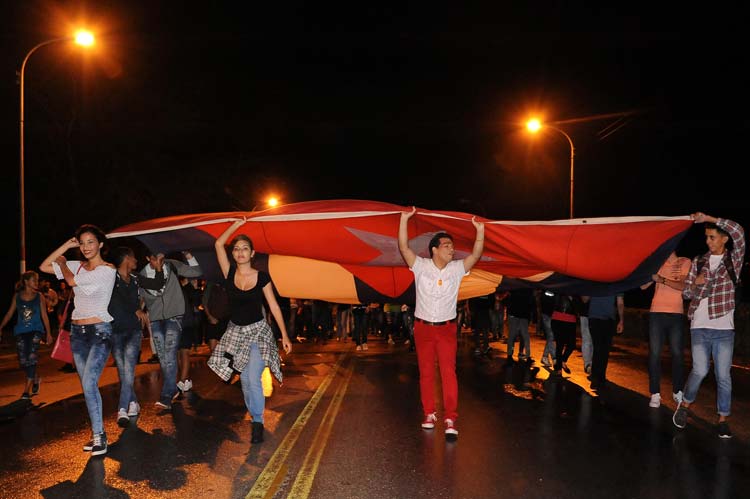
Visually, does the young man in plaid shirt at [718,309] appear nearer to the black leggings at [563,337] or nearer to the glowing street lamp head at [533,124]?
the black leggings at [563,337]

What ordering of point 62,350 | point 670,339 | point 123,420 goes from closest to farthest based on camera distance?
point 123,420, point 62,350, point 670,339

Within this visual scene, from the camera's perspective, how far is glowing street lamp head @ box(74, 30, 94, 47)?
15492 millimetres

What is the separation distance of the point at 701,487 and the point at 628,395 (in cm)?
439

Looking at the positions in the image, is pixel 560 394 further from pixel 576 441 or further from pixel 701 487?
pixel 701 487

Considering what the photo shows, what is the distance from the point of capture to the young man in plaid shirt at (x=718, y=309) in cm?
673

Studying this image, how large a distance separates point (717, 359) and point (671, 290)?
52.4 inches

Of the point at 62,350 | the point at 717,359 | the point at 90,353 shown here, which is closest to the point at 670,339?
the point at 717,359

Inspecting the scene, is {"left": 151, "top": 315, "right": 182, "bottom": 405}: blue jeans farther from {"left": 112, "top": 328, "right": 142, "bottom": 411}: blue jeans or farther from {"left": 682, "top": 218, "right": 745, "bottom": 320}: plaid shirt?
{"left": 682, "top": 218, "right": 745, "bottom": 320}: plaid shirt

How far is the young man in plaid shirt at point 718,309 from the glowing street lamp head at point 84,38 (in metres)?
14.1

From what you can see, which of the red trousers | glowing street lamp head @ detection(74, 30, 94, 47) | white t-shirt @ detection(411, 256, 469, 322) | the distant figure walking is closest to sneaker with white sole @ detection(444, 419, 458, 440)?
the red trousers

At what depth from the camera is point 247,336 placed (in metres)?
6.50

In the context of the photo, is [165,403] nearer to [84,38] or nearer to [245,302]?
[245,302]

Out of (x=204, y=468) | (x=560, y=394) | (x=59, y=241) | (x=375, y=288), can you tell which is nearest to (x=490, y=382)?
(x=560, y=394)

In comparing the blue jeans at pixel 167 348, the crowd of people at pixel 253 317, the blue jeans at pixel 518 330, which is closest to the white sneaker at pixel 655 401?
the crowd of people at pixel 253 317
